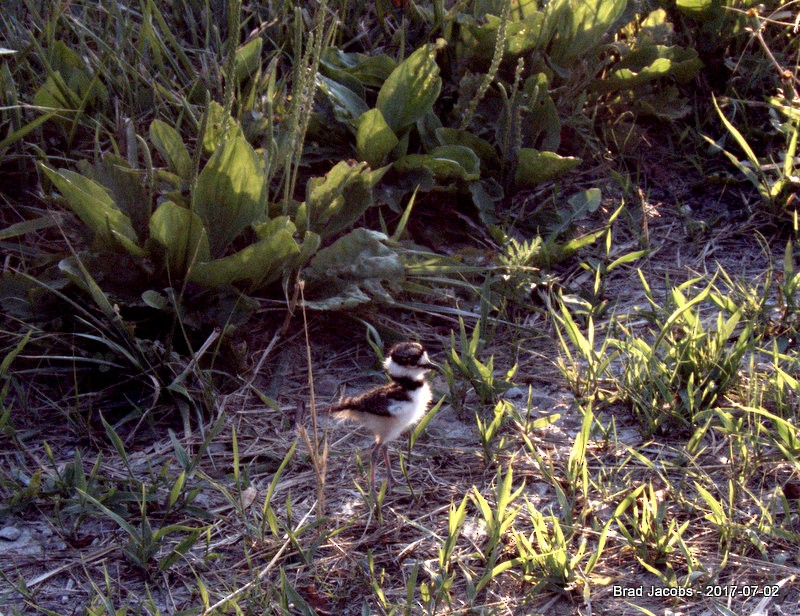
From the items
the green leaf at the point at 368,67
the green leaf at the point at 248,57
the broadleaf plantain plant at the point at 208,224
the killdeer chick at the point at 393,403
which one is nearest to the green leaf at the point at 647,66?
the green leaf at the point at 368,67

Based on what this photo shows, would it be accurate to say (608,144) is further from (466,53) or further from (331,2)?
(331,2)

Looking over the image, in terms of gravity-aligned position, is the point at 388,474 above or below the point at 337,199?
below

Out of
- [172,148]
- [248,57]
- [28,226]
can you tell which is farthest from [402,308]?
[28,226]

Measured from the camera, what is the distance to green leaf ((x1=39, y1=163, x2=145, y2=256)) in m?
3.39

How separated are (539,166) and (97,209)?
2163 mm

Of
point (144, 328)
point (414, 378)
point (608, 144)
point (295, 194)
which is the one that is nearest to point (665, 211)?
point (608, 144)

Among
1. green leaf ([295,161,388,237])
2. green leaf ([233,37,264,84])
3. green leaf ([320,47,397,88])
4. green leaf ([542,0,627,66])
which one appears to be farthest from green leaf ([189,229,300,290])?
green leaf ([542,0,627,66])

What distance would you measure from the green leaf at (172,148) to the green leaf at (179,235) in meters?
0.41

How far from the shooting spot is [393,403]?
2996mm

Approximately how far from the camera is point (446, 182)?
443cm

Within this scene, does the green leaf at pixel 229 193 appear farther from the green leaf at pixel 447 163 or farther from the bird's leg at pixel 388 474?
the bird's leg at pixel 388 474

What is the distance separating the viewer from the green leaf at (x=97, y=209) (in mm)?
3389

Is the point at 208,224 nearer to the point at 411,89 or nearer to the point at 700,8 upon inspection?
the point at 411,89

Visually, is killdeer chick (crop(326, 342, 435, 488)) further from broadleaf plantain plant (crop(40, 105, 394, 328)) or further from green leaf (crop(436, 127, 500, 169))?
green leaf (crop(436, 127, 500, 169))
